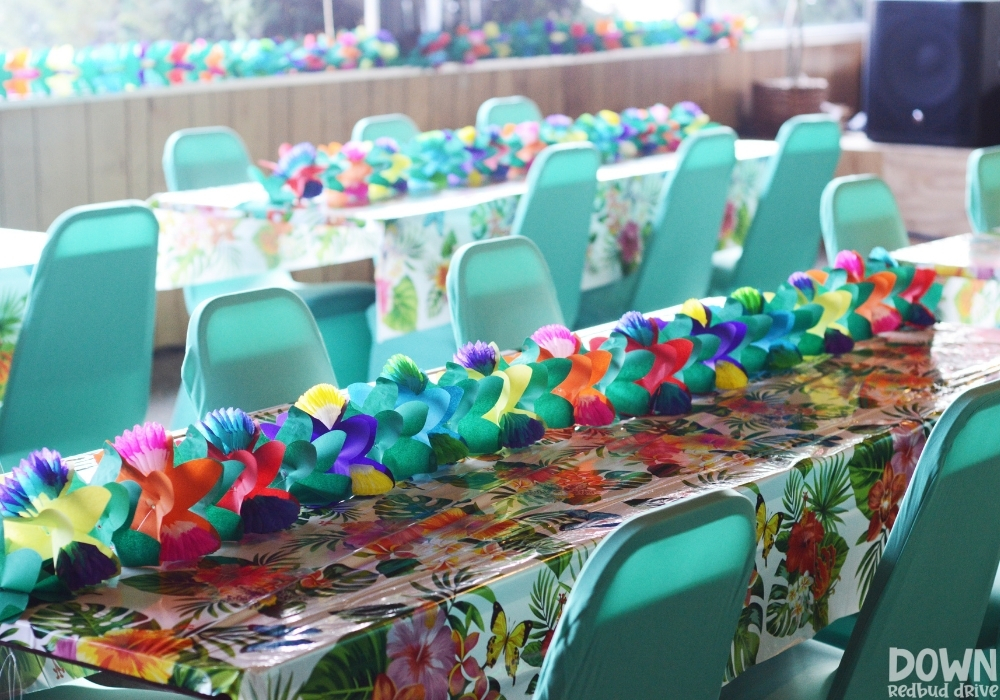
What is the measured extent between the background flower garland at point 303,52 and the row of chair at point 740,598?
10.9 ft

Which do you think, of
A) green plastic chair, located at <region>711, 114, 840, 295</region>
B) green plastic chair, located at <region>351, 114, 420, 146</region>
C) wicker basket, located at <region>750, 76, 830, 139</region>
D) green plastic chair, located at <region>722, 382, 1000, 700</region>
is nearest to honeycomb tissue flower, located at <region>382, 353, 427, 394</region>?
green plastic chair, located at <region>722, 382, 1000, 700</region>

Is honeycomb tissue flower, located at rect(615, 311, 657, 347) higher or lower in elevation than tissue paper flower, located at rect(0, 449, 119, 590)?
higher

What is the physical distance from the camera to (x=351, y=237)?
3.76 metres

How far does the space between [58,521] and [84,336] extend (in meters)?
1.70

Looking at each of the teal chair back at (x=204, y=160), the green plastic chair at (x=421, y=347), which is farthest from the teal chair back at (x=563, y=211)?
the teal chair back at (x=204, y=160)

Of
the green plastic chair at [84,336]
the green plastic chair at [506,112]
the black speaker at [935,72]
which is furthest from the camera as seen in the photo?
the black speaker at [935,72]

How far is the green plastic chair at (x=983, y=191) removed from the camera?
4051 millimetres

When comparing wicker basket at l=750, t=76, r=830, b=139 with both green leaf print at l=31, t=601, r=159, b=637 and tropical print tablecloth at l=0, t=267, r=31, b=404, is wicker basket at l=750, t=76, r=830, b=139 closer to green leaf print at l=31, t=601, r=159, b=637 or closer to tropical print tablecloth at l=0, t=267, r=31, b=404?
tropical print tablecloth at l=0, t=267, r=31, b=404

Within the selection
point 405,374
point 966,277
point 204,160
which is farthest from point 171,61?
point 405,374

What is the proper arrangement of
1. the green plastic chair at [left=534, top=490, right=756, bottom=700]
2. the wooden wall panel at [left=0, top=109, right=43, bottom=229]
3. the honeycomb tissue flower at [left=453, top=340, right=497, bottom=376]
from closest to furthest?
the green plastic chair at [left=534, top=490, right=756, bottom=700]
the honeycomb tissue flower at [left=453, top=340, right=497, bottom=376]
the wooden wall panel at [left=0, top=109, right=43, bottom=229]

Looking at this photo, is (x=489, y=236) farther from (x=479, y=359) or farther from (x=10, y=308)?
(x=479, y=359)

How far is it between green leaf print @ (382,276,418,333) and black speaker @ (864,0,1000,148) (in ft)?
12.2

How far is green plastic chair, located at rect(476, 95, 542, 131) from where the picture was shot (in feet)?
18.2

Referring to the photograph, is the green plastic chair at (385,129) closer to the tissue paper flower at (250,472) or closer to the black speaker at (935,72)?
the black speaker at (935,72)
